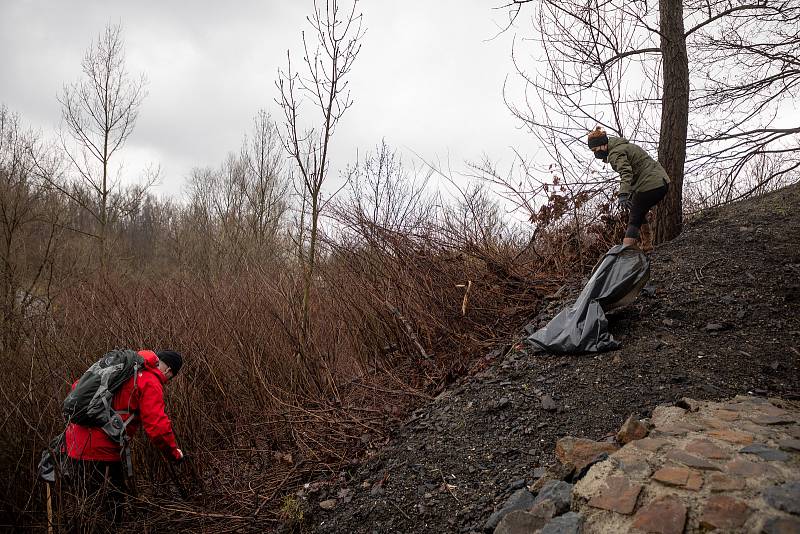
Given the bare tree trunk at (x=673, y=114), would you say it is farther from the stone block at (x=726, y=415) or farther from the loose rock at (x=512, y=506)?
the loose rock at (x=512, y=506)

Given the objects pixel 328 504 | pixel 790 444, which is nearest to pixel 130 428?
pixel 328 504

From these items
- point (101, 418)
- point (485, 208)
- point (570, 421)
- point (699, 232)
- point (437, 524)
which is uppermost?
point (485, 208)

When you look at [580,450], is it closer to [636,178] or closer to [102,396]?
[636,178]

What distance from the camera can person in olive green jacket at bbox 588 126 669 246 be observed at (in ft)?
15.1

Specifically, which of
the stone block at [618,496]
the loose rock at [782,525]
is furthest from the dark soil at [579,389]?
the loose rock at [782,525]

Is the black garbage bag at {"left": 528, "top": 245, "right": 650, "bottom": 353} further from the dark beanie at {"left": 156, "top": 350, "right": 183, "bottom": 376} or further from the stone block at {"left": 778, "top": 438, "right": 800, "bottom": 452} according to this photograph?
the dark beanie at {"left": 156, "top": 350, "right": 183, "bottom": 376}

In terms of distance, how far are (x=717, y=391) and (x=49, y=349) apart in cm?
685

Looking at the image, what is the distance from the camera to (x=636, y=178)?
471cm

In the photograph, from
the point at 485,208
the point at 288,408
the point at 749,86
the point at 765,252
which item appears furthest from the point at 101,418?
the point at 749,86

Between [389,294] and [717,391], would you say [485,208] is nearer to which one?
[389,294]

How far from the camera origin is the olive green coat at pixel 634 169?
4.60 m

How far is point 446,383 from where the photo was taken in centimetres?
478

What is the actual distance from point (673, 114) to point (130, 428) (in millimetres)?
6523

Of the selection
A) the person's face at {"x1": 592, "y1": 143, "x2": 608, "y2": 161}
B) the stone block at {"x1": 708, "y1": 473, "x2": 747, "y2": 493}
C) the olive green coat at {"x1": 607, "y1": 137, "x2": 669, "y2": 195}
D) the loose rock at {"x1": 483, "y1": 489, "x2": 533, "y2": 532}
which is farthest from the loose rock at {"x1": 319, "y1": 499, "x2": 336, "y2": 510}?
the person's face at {"x1": 592, "y1": 143, "x2": 608, "y2": 161}
